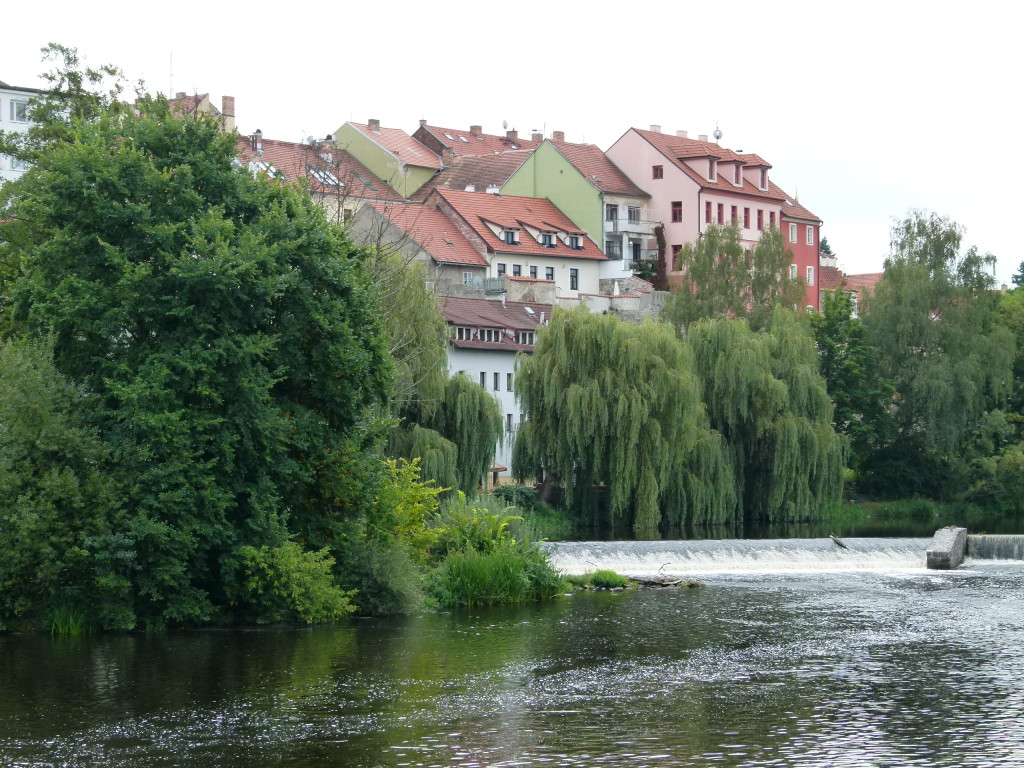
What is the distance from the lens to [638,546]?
44.2m

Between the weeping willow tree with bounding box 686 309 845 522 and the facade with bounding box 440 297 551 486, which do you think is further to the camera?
the facade with bounding box 440 297 551 486

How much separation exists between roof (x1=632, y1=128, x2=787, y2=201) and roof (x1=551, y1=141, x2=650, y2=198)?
2763 millimetres

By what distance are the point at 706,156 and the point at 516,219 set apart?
14660 mm

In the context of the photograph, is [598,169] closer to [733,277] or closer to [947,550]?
[733,277]

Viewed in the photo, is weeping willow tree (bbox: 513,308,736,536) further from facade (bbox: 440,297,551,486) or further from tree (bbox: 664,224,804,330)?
tree (bbox: 664,224,804,330)

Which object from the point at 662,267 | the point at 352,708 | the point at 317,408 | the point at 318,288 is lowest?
the point at 352,708

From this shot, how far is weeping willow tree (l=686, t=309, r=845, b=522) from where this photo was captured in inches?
2269

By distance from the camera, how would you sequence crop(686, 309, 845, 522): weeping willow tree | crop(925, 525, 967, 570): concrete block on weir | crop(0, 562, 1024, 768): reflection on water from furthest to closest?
crop(686, 309, 845, 522): weeping willow tree
crop(925, 525, 967, 570): concrete block on weir
crop(0, 562, 1024, 768): reflection on water

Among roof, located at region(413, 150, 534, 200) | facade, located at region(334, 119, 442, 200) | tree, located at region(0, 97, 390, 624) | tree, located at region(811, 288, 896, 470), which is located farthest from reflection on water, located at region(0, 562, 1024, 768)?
facade, located at region(334, 119, 442, 200)

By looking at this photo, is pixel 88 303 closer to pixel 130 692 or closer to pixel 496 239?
pixel 130 692

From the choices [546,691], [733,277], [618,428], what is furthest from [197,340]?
[733,277]

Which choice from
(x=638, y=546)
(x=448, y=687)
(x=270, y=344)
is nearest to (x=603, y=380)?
(x=638, y=546)

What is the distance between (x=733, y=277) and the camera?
7550cm

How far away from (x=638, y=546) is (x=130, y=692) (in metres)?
23.1
